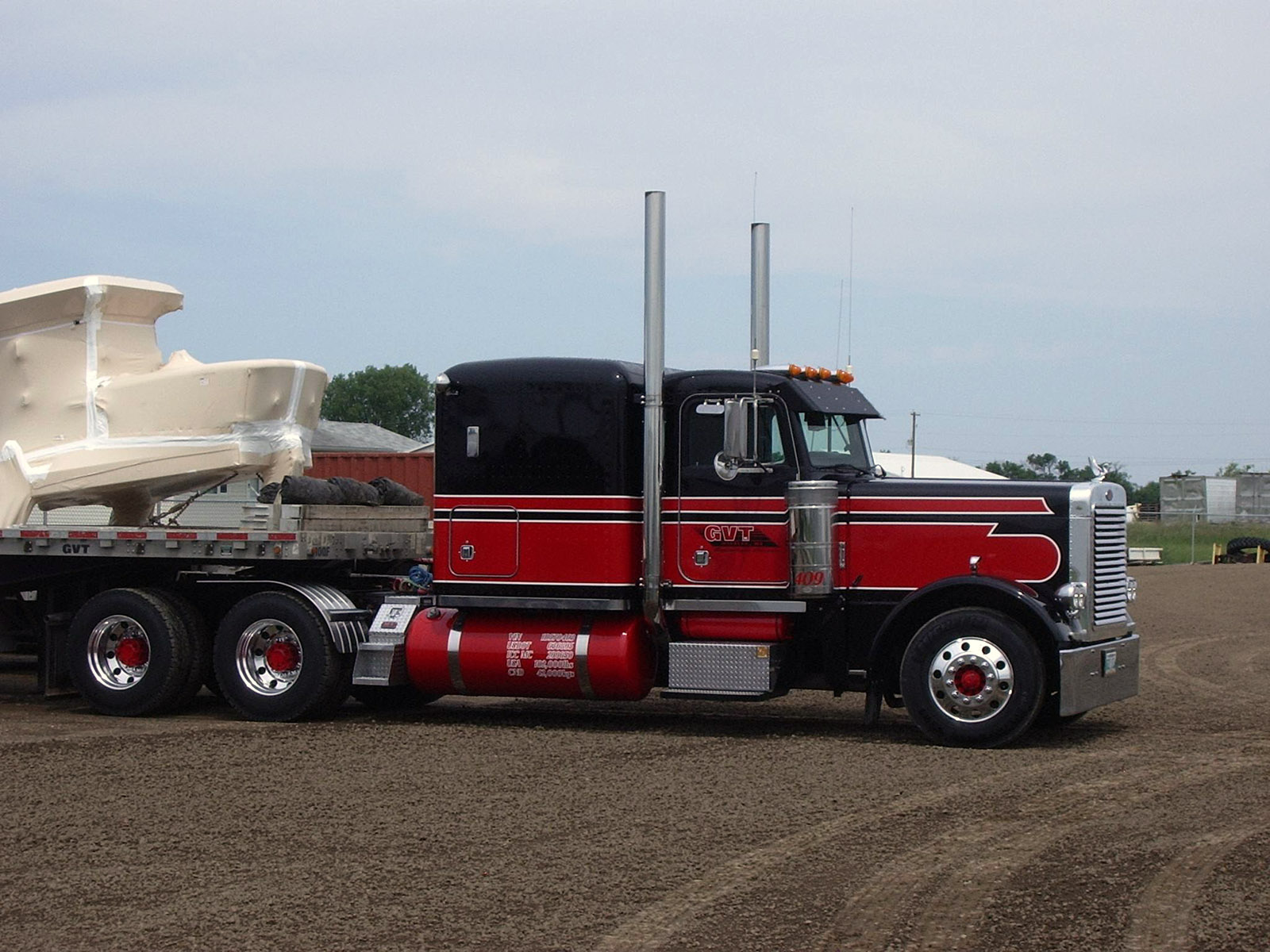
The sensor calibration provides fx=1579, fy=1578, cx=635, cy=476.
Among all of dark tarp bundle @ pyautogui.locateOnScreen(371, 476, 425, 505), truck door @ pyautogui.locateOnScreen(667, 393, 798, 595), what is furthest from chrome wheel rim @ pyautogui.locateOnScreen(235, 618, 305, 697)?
truck door @ pyautogui.locateOnScreen(667, 393, 798, 595)

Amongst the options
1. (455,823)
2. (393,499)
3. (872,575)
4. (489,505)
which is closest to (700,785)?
(455,823)

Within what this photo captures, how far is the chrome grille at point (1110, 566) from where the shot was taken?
1129 centimetres

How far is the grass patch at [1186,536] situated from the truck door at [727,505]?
4072 centimetres

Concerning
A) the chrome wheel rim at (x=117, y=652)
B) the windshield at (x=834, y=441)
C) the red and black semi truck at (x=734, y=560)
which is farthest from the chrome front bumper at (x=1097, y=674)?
the chrome wheel rim at (x=117, y=652)

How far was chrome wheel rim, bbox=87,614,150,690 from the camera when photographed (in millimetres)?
13266

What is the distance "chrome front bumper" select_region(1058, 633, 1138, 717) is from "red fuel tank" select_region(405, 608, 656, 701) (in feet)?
10.3

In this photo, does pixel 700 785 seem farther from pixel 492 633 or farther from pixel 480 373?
pixel 480 373

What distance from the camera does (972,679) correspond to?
1100 centimetres

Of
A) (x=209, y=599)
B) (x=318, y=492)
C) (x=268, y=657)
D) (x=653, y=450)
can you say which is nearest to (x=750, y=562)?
(x=653, y=450)

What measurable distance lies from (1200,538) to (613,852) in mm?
53005

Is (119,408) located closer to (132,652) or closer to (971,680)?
(132,652)

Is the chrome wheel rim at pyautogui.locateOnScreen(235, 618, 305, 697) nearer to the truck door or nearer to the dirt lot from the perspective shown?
the dirt lot

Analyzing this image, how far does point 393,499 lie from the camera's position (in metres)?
→ 14.0

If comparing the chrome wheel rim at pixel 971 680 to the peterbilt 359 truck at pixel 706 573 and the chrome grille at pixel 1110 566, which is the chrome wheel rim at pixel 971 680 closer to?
the peterbilt 359 truck at pixel 706 573
